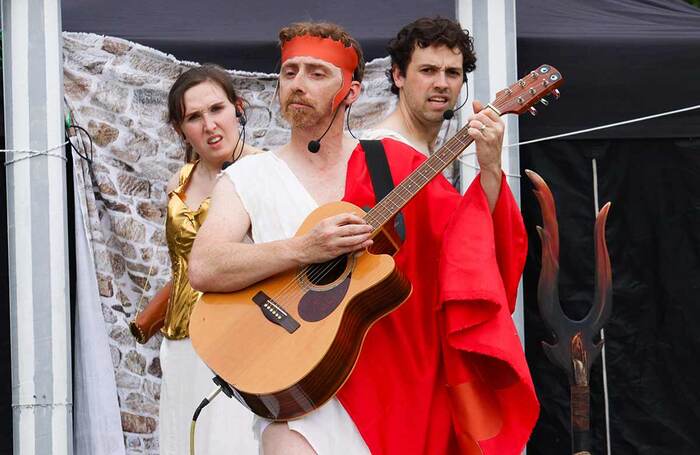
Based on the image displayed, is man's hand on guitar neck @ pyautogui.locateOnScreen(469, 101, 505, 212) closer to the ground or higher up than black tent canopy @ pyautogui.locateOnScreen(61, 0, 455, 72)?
closer to the ground

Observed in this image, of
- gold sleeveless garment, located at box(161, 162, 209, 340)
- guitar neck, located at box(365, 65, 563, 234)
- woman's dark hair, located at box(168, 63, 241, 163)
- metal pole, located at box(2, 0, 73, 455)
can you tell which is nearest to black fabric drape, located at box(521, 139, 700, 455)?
woman's dark hair, located at box(168, 63, 241, 163)

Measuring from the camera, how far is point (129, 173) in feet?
18.4

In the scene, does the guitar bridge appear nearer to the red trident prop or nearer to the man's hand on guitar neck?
the man's hand on guitar neck

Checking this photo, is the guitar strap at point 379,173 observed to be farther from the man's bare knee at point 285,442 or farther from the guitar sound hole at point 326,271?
the man's bare knee at point 285,442

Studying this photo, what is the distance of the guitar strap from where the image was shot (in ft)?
11.4

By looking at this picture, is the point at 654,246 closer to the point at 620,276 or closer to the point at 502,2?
the point at 620,276

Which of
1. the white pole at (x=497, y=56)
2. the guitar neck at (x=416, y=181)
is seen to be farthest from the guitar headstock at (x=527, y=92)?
the white pole at (x=497, y=56)

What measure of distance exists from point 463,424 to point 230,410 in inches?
53.4

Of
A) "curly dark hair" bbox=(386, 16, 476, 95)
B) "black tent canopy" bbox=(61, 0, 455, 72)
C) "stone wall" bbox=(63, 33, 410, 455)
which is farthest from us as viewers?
"black tent canopy" bbox=(61, 0, 455, 72)

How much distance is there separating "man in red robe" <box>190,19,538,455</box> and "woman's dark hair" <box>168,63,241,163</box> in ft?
4.57

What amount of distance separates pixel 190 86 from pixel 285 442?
2078 millimetres

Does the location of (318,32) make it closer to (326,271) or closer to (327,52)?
(327,52)

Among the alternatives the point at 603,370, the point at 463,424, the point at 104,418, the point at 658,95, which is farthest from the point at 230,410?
the point at 658,95

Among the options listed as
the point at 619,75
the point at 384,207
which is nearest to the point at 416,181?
the point at 384,207
